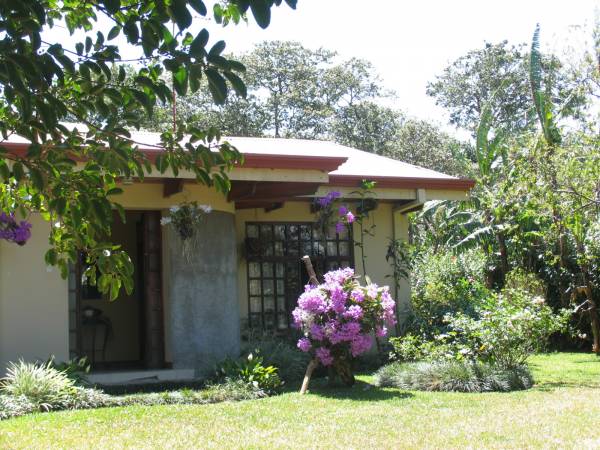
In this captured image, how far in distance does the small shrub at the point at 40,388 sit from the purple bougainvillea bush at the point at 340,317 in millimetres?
3021

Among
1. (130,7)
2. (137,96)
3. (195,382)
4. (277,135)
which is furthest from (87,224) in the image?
(277,135)

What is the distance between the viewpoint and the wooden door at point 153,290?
39.6ft

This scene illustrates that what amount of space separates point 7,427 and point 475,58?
33711mm

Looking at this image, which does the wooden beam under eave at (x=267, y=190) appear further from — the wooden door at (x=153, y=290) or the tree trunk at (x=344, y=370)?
the tree trunk at (x=344, y=370)

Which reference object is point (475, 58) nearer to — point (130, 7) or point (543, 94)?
point (543, 94)

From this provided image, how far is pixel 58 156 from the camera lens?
372 centimetres

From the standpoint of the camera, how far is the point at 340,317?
10.1 metres

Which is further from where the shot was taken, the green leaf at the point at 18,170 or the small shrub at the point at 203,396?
the small shrub at the point at 203,396

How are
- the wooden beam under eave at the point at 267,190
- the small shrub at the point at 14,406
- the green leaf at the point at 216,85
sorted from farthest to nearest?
the wooden beam under eave at the point at 267,190
the small shrub at the point at 14,406
the green leaf at the point at 216,85

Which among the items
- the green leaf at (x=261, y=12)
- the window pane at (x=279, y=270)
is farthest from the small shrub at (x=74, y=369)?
the green leaf at (x=261, y=12)

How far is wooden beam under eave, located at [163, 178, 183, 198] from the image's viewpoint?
1128 cm

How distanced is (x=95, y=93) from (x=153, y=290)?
8745 millimetres

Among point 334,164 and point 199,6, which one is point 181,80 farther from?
point 334,164

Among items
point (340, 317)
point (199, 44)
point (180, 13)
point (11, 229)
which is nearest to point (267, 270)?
point (340, 317)
